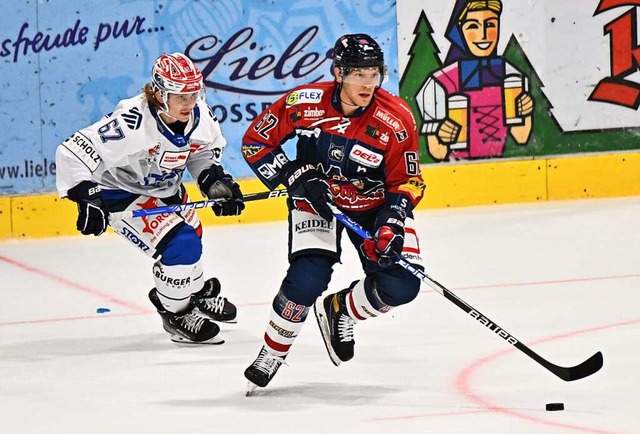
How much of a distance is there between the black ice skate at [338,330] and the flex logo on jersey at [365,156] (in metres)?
0.45

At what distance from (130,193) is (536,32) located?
12.7 ft

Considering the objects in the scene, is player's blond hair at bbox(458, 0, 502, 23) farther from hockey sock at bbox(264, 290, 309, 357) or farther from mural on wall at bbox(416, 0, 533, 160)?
hockey sock at bbox(264, 290, 309, 357)

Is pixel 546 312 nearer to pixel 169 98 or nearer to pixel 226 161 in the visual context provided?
pixel 169 98

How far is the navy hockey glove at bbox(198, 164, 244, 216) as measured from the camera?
4594 mm

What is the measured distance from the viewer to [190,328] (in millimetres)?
4727

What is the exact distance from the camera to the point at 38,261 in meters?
6.78

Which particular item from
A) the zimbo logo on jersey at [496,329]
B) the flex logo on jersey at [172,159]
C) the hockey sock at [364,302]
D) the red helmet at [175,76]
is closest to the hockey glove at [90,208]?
the flex logo on jersey at [172,159]

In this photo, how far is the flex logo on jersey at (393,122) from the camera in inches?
152

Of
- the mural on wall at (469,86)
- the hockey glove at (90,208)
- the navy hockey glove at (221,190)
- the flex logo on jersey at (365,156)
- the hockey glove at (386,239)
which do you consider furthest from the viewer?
the mural on wall at (469,86)

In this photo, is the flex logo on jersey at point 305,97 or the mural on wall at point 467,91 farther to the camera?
the mural on wall at point 467,91

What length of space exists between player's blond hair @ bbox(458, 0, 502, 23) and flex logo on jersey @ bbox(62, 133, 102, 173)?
3.82 metres

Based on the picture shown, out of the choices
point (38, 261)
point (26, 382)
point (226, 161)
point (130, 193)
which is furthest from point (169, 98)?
point (226, 161)

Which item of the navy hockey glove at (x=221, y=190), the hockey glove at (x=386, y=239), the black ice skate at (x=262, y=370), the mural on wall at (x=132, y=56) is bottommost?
the black ice skate at (x=262, y=370)

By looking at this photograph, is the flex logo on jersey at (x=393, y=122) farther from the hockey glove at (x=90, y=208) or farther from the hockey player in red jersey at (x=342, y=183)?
the hockey glove at (x=90, y=208)
